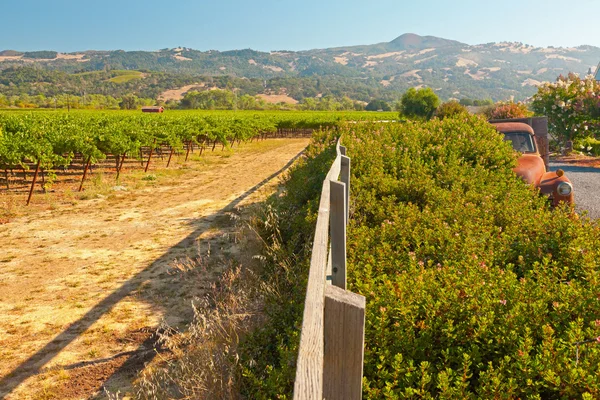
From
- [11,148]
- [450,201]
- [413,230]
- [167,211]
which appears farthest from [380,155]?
[11,148]

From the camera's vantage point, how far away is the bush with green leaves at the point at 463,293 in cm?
203

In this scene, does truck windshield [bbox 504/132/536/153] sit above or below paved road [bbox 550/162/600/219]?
above

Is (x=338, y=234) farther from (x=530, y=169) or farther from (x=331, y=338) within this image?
(x=530, y=169)

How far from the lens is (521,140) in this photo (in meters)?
9.25

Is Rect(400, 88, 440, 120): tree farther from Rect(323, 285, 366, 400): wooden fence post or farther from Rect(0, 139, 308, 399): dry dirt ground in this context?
Rect(323, 285, 366, 400): wooden fence post

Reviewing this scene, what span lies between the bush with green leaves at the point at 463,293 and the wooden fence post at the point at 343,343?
1.23 feet

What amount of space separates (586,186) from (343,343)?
49.7 ft

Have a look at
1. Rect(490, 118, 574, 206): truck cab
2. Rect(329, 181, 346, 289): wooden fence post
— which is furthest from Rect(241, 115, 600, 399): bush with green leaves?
Rect(490, 118, 574, 206): truck cab

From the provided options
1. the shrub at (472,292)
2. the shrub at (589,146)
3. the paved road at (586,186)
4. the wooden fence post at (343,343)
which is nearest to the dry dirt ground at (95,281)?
the shrub at (472,292)

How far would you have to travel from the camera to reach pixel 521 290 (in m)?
2.61

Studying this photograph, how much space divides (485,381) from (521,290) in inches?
32.9

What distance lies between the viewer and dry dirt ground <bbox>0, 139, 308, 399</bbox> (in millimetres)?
5180

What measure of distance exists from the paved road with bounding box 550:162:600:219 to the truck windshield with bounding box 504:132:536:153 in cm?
162

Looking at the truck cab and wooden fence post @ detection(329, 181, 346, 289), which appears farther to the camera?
the truck cab
